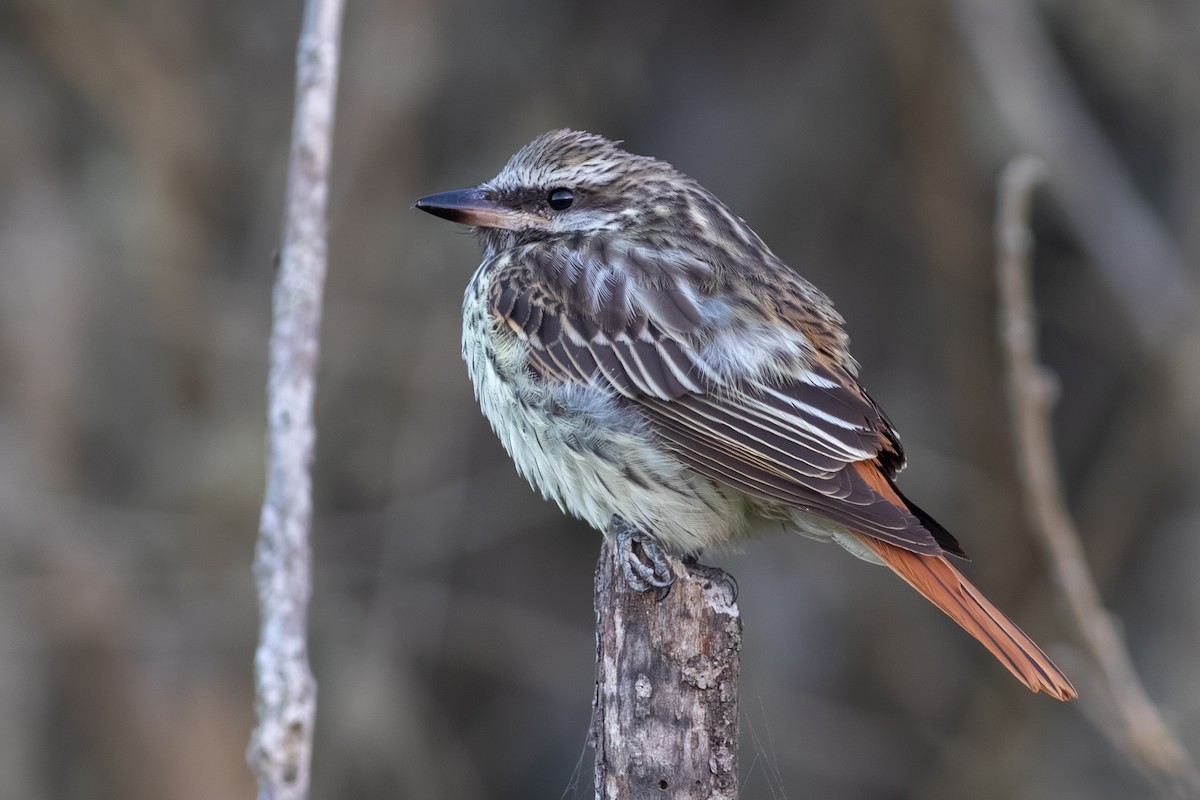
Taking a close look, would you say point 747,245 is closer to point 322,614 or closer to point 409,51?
point 409,51

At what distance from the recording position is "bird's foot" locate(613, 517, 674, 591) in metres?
3.51

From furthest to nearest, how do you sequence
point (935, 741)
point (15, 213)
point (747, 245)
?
1. point (935, 741)
2. point (15, 213)
3. point (747, 245)

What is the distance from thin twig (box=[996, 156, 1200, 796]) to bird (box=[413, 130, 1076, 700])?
624 millimetres

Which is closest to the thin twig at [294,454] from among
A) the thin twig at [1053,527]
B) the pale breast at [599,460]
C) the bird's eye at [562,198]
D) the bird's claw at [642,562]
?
the bird's claw at [642,562]

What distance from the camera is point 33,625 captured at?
678 centimetres

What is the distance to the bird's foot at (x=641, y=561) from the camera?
3512 mm

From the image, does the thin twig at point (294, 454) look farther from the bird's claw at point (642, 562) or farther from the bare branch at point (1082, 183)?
the bare branch at point (1082, 183)

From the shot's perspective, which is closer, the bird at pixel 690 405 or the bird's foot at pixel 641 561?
the bird's foot at pixel 641 561

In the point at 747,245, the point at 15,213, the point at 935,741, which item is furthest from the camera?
the point at 935,741

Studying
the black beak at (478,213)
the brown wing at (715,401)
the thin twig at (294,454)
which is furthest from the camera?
the black beak at (478,213)

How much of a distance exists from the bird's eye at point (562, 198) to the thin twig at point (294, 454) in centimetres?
187

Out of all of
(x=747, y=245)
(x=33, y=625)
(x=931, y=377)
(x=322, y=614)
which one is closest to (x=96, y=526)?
(x=33, y=625)

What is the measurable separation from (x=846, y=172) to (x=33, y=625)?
4626 millimetres

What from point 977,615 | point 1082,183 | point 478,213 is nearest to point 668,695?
point 977,615
